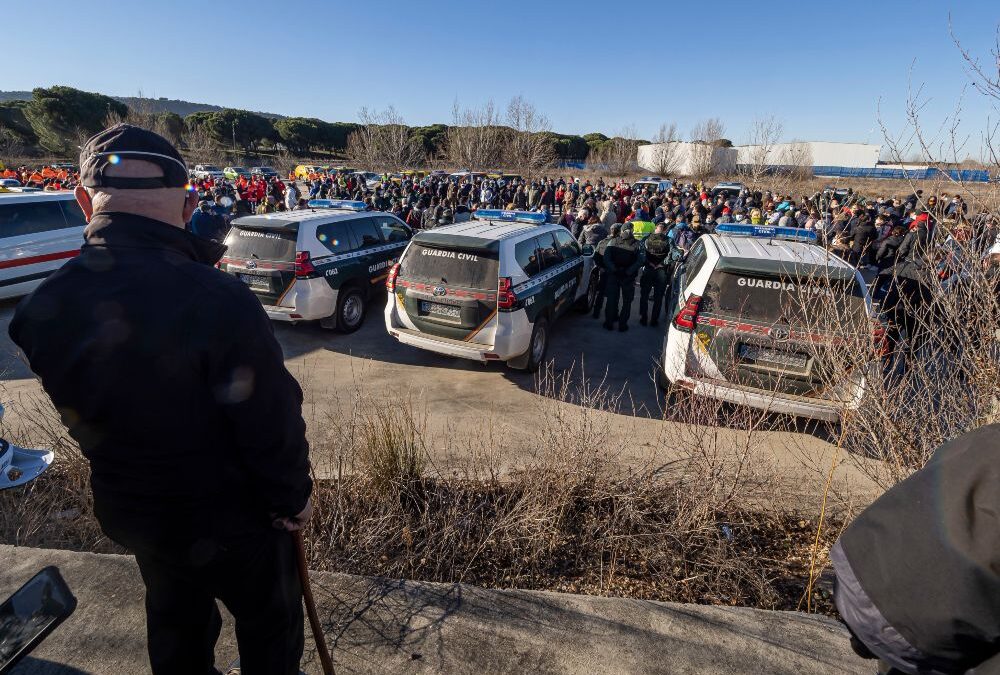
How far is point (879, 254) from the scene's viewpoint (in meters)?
10.7

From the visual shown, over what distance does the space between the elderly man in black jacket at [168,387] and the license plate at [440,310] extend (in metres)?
4.39

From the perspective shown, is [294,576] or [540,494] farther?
[540,494]

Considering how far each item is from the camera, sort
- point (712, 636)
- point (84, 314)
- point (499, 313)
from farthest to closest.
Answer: point (499, 313) < point (712, 636) < point (84, 314)

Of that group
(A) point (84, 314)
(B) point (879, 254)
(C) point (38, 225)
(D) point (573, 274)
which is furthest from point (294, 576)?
(B) point (879, 254)

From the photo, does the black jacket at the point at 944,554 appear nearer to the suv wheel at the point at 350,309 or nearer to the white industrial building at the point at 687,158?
the suv wheel at the point at 350,309

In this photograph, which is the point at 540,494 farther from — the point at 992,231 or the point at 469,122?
the point at 469,122

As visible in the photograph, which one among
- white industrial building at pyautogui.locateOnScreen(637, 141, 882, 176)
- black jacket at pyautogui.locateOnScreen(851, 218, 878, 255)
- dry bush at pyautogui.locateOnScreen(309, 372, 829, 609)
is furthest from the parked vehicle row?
white industrial building at pyautogui.locateOnScreen(637, 141, 882, 176)

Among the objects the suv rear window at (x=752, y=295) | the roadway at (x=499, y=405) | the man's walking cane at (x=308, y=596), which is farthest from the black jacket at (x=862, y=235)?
the man's walking cane at (x=308, y=596)

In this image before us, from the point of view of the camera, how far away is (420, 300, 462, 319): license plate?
20.0 ft

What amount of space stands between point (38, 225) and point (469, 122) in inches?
1149

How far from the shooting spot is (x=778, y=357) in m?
4.88

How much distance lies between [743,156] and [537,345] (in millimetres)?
54857

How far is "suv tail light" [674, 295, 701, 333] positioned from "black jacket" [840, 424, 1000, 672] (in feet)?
13.3

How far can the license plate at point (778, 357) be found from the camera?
4840mm
